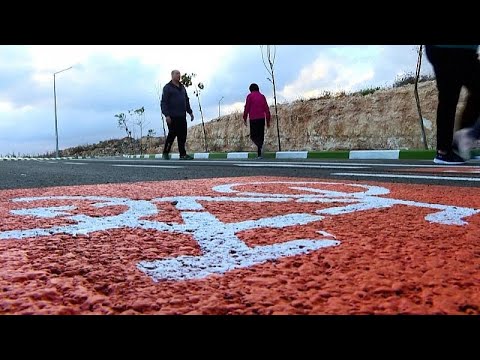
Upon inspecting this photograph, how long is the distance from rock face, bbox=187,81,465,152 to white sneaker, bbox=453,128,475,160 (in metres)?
15.9

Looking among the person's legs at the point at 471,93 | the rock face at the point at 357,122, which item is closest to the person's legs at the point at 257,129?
the person's legs at the point at 471,93

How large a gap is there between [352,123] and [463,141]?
2038cm

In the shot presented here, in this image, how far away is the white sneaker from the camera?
207 inches

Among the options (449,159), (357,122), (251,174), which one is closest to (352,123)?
(357,122)

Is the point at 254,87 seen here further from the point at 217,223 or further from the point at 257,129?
the point at 217,223

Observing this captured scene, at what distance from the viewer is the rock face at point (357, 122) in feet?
74.2

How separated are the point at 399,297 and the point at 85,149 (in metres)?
52.6

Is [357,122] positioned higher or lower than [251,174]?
higher

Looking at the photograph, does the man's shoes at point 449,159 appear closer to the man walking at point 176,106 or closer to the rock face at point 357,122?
the man walking at point 176,106

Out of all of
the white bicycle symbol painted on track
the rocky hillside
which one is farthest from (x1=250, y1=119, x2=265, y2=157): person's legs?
the rocky hillside

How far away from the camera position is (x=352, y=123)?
2530cm

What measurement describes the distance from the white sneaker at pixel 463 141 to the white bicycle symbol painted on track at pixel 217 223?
2.77m
